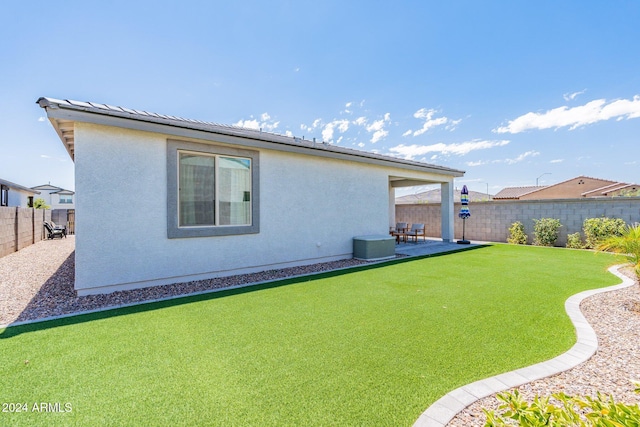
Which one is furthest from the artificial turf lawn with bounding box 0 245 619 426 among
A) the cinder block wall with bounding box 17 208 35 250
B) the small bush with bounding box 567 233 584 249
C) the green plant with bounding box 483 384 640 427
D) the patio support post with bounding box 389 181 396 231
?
the cinder block wall with bounding box 17 208 35 250

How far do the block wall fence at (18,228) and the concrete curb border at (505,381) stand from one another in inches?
647

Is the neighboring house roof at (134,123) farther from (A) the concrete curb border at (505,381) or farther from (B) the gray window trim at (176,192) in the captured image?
(A) the concrete curb border at (505,381)

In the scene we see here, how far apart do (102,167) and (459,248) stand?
13804mm

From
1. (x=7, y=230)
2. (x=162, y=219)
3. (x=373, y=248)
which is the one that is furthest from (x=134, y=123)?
(x=7, y=230)

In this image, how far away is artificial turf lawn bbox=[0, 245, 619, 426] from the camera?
2.73m

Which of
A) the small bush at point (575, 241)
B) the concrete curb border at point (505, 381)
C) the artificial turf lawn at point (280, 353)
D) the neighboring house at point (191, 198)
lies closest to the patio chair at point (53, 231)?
the neighboring house at point (191, 198)

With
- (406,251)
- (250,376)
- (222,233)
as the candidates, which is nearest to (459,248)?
(406,251)

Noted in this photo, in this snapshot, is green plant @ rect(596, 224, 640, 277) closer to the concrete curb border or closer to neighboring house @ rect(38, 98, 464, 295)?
the concrete curb border

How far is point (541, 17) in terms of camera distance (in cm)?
1015

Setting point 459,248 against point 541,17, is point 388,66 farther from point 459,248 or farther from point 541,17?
point 459,248

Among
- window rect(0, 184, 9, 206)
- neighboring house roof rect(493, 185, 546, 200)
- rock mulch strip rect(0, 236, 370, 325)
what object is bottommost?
rock mulch strip rect(0, 236, 370, 325)

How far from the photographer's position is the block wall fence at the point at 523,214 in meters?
12.9

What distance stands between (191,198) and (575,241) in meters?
16.9

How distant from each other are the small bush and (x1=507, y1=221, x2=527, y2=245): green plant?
6.00 feet
